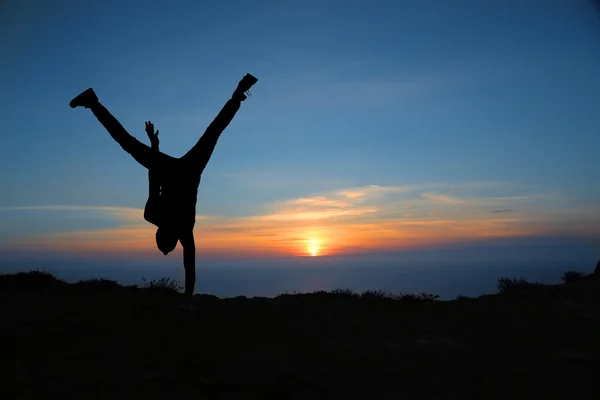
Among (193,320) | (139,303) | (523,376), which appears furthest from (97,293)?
(523,376)

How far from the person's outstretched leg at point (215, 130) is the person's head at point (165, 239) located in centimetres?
193

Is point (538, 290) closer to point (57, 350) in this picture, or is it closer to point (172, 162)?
point (172, 162)

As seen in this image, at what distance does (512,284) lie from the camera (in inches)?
605

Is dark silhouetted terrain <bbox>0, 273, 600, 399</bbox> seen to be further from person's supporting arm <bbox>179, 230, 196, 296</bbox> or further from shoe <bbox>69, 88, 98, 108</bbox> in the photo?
shoe <bbox>69, 88, 98, 108</bbox>

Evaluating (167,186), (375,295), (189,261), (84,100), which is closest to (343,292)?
(375,295)

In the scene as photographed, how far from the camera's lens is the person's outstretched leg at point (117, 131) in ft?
41.6

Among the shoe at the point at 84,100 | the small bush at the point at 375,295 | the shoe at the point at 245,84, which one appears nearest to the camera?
the shoe at the point at 84,100

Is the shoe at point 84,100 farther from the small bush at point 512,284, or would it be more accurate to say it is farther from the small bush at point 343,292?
the small bush at point 512,284

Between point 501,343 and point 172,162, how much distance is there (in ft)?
31.1

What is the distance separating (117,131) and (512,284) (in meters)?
13.5

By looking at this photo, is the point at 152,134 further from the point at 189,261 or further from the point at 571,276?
the point at 571,276

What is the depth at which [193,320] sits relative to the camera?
10508 millimetres

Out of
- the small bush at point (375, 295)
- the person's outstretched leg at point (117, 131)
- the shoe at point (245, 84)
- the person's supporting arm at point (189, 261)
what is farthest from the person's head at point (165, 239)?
the small bush at point (375, 295)

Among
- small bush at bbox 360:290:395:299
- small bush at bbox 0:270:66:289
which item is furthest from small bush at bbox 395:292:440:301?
small bush at bbox 0:270:66:289
